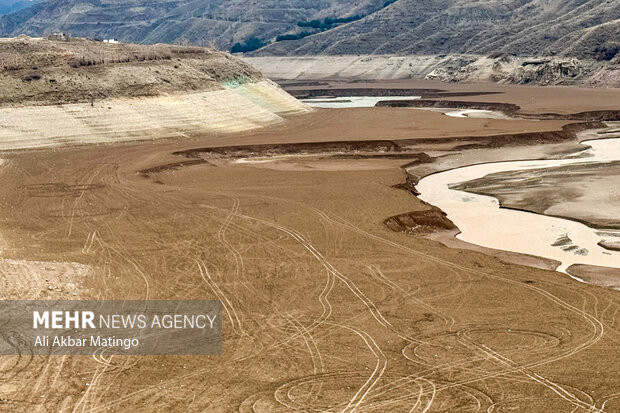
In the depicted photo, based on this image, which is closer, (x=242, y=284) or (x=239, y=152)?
(x=242, y=284)

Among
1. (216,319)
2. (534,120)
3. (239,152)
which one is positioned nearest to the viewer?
(216,319)

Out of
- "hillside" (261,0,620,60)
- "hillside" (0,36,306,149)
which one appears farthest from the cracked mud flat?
"hillside" (261,0,620,60)

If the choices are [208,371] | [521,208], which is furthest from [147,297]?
[521,208]

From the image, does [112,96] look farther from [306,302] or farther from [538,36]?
[538,36]

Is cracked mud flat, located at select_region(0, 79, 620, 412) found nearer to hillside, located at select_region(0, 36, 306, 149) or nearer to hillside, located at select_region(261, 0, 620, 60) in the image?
hillside, located at select_region(0, 36, 306, 149)

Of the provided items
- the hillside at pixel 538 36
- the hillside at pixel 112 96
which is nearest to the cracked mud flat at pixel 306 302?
the hillside at pixel 112 96

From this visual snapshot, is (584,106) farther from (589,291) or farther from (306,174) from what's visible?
(589,291)

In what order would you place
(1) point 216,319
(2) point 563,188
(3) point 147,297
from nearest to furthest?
(1) point 216,319
(3) point 147,297
(2) point 563,188
